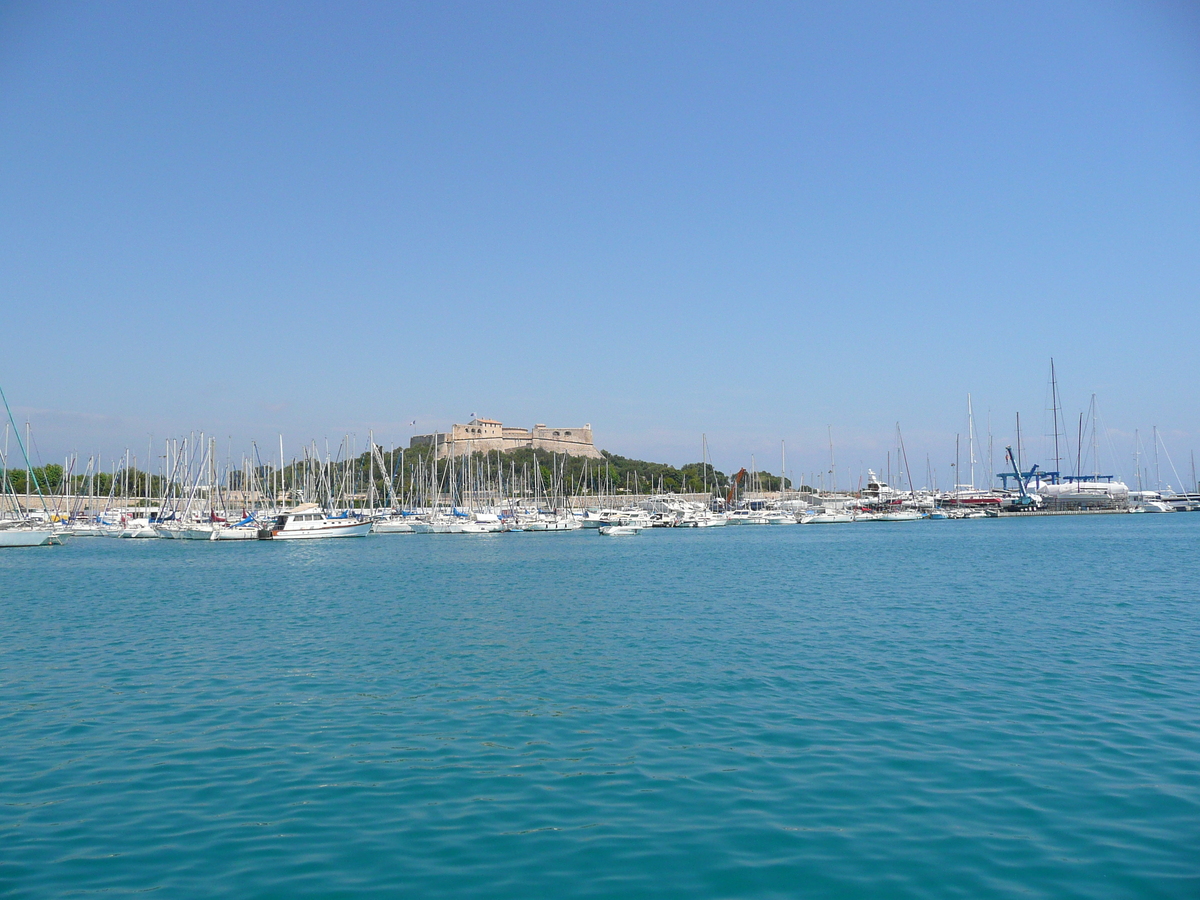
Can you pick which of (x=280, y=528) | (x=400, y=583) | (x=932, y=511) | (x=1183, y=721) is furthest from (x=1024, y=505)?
(x=1183, y=721)

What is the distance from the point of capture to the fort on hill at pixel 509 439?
13038 centimetres

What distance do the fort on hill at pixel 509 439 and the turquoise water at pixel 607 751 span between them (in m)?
110

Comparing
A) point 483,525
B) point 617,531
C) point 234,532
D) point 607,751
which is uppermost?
point 234,532

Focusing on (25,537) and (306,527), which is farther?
(306,527)

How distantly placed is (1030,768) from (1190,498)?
131115 mm

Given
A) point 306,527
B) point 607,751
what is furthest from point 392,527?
point 607,751

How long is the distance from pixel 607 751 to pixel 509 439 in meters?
128

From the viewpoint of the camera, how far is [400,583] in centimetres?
2866

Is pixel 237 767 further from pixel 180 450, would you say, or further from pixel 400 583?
pixel 180 450

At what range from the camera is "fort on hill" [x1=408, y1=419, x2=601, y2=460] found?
5133 inches

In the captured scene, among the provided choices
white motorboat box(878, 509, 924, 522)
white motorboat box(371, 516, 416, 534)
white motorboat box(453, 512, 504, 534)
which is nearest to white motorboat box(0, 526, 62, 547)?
white motorboat box(371, 516, 416, 534)

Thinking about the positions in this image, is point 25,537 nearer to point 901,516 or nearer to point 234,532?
point 234,532

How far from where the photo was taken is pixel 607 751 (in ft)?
29.4

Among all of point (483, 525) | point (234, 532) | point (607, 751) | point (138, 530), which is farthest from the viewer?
point (483, 525)
